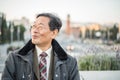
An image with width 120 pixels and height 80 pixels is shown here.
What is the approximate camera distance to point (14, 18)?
376 cm

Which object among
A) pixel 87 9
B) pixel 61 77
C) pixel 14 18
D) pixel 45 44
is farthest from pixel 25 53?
pixel 87 9

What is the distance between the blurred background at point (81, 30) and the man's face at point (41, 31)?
5.20 ft

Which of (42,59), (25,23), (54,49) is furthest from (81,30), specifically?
(42,59)

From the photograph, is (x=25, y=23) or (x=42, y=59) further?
(x=25, y=23)

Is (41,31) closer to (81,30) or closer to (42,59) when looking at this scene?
(42,59)

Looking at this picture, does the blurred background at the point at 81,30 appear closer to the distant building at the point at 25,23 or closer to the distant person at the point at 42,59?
the distant building at the point at 25,23

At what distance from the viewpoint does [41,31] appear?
2119 mm

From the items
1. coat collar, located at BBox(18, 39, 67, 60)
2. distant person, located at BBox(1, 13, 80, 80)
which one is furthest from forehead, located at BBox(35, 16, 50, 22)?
coat collar, located at BBox(18, 39, 67, 60)

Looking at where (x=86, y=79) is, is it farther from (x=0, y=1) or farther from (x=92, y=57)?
(x=0, y=1)

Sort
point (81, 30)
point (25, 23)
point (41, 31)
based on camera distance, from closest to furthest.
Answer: point (41, 31) < point (25, 23) < point (81, 30)

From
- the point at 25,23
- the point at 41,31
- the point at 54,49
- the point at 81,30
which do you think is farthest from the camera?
the point at 81,30

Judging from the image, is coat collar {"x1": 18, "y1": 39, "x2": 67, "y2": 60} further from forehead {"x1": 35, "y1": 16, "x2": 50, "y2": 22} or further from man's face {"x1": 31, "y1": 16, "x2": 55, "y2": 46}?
forehead {"x1": 35, "y1": 16, "x2": 50, "y2": 22}

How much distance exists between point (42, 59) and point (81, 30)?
1869mm

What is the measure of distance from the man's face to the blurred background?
1586 mm
